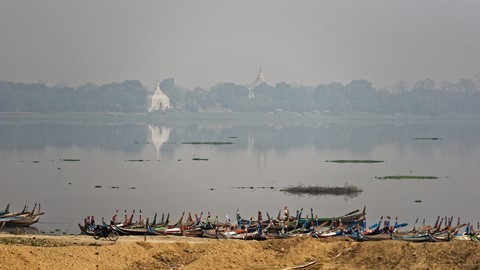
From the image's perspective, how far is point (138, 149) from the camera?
85125 mm

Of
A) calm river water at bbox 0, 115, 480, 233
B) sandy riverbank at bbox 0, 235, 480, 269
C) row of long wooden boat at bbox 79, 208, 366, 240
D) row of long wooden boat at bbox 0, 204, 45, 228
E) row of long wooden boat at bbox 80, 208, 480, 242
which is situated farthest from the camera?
calm river water at bbox 0, 115, 480, 233

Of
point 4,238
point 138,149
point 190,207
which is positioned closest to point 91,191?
point 190,207

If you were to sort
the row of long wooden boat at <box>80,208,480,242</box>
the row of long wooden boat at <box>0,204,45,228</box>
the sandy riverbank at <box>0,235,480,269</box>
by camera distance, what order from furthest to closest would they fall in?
the row of long wooden boat at <box>0,204,45,228</box> < the row of long wooden boat at <box>80,208,480,242</box> < the sandy riverbank at <box>0,235,480,269</box>

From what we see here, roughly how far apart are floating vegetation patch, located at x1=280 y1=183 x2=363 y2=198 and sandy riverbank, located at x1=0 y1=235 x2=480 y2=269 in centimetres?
2628

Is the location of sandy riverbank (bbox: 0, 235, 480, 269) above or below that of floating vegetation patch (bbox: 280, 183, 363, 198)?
above

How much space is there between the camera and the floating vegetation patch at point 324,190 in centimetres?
4591

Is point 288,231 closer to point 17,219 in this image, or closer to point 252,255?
point 252,255

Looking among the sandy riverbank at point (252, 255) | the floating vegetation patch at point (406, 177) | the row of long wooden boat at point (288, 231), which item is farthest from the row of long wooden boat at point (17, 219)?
the floating vegetation patch at point (406, 177)

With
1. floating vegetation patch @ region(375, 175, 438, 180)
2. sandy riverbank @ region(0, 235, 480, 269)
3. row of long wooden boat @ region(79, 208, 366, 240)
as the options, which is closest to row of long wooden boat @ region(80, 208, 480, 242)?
row of long wooden boat @ region(79, 208, 366, 240)

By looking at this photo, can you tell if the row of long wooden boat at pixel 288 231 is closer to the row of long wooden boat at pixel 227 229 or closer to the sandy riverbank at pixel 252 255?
the row of long wooden boat at pixel 227 229

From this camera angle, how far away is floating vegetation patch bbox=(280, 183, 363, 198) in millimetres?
45906

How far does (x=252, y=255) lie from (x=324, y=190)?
28594 mm

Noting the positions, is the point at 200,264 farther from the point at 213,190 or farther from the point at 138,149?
the point at 138,149

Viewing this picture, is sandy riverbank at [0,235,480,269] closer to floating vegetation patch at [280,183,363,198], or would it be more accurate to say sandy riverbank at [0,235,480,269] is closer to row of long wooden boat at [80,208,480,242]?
row of long wooden boat at [80,208,480,242]
